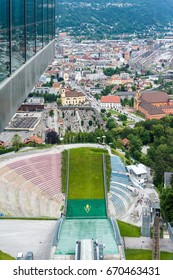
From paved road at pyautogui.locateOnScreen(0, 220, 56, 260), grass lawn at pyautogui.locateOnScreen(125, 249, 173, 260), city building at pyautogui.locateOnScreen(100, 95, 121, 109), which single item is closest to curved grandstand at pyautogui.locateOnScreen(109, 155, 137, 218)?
paved road at pyautogui.locateOnScreen(0, 220, 56, 260)

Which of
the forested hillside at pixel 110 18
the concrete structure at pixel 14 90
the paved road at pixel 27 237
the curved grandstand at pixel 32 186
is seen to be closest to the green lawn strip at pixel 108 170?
the curved grandstand at pixel 32 186

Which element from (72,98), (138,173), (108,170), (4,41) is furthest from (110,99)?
(4,41)

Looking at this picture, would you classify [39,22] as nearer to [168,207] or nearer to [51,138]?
[168,207]

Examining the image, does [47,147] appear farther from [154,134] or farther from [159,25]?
[159,25]

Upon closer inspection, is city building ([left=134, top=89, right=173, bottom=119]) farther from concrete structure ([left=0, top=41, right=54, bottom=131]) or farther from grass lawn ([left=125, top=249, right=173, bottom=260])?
concrete structure ([left=0, top=41, right=54, bottom=131])

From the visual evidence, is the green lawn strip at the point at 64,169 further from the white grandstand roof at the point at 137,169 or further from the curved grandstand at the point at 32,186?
the white grandstand roof at the point at 137,169
